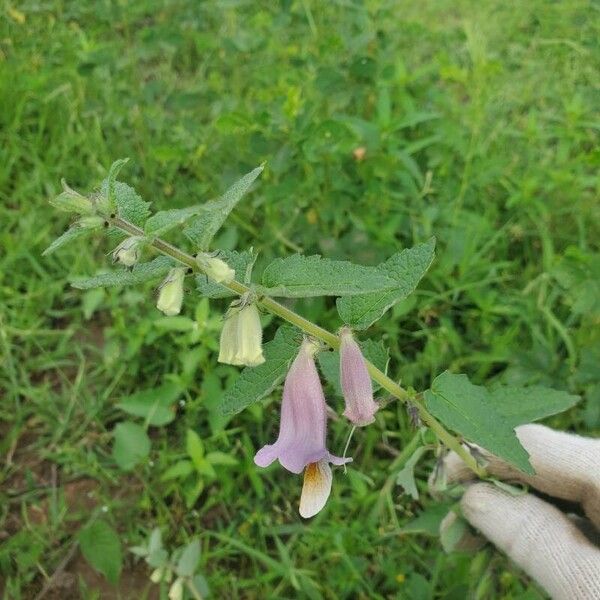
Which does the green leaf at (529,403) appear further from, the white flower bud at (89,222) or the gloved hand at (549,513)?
the white flower bud at (89,222)

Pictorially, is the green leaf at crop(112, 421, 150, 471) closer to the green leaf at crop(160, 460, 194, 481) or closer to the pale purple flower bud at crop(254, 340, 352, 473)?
the green leaf at crop(160, 460, 194, 481)

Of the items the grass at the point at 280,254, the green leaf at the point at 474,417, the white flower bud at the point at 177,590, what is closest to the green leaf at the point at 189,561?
the white flower bud at the point at 177,590

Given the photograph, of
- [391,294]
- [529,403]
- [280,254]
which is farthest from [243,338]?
[280,254]

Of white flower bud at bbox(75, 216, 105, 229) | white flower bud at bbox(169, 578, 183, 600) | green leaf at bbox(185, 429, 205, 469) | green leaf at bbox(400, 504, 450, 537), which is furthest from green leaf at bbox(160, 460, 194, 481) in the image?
white flower bud at bbox(75, 216, 105, 229)

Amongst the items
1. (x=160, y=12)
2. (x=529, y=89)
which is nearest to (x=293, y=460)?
(x=529, y=89)

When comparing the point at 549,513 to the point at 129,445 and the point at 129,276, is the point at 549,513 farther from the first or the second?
the point at 129,445

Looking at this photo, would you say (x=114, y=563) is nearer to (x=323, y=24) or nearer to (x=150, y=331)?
(x=150, y=331)
